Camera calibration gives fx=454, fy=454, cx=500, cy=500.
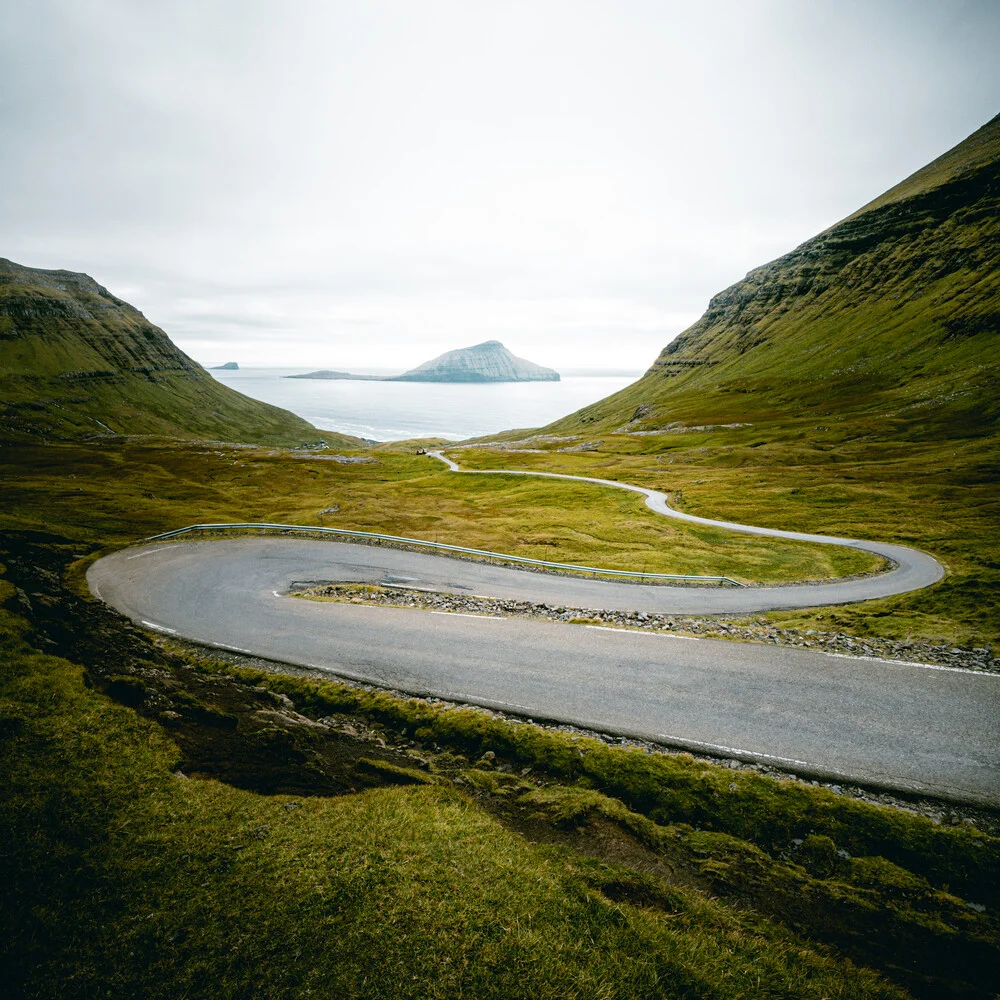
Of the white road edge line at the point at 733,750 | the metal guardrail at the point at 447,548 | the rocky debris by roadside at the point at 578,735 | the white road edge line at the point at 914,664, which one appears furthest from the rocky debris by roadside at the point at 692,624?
the rocky debris by roadside at the point at 578,735

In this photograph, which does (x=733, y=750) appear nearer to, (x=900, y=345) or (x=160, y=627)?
(x=160, y=627)

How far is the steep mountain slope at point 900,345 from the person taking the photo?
106812mm

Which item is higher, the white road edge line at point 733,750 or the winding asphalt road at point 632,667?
the winding asphalt road at point 632,667

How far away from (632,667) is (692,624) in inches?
234

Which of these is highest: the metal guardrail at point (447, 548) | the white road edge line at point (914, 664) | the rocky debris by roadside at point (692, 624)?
the metal guardrail at point (447, 548)

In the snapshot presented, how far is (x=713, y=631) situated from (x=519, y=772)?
1314 centimetres

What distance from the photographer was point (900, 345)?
144 meters

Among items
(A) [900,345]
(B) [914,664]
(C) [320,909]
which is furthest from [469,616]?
(A) [900,345]

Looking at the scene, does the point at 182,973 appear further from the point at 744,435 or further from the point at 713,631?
the point at 744,435

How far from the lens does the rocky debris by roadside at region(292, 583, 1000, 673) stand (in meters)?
20.1

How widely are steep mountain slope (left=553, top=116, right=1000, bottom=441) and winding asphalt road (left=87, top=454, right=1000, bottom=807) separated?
99208mm

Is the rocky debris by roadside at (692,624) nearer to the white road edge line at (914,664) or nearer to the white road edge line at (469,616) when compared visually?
the white road edge line at (914,664)

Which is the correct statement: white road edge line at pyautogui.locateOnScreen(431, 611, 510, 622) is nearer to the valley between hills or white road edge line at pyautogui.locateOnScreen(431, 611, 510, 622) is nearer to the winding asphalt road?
the winding asphalt road

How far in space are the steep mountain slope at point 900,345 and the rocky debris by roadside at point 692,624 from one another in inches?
3770
